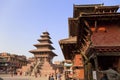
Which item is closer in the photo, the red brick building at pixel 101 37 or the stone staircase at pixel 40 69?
the red brick building at pixel 101 37

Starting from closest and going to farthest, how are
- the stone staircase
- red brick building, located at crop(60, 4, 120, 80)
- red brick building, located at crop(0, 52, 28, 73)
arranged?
red brick building, located at crop(60, 4, 120, 80)
the stone staircase
red brick building, located at crop(0, 52, 28, 73)

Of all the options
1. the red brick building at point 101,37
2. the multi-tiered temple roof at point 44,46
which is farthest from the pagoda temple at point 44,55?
the red brick building at point 101,37

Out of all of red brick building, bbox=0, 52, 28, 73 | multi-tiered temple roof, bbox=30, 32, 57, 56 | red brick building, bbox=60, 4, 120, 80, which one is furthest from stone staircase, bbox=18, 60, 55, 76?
red brick building, bbox=60, 4, 120, 80

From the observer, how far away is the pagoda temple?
63600 millimetres

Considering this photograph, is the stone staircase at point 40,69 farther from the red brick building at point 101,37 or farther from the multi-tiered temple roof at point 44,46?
the red brick building at point 101,37

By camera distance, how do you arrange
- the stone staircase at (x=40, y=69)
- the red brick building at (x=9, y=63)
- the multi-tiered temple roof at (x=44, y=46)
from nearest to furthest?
the stone staircase at (x=40, y=69) → the multi-tiered temple roof at (x=44, y=46) → the red brick building at (x=9, y=63)

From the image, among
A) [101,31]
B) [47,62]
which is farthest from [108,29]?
[47,62]

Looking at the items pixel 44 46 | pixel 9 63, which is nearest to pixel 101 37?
pixel 44 46

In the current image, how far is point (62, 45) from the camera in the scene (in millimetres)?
17406

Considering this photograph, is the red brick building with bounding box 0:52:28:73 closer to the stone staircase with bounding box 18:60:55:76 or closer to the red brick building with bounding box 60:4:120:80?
the stone staircase with bounding box 18:60:55:76

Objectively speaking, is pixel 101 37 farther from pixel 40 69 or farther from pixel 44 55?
pixel 44 55

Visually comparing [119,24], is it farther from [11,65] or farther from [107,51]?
[11,65]

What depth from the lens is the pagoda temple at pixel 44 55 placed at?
63.6 meters

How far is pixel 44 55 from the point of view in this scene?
234ft
